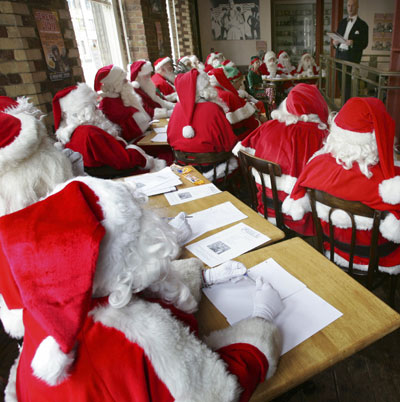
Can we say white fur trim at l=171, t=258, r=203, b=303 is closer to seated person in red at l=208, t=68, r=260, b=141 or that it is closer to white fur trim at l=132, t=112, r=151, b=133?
seated person in red at l=208, t=68, r=260, b=141

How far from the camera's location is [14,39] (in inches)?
90.3

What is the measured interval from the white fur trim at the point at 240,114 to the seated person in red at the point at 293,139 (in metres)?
1.10

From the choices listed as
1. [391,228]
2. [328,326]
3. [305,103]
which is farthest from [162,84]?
[328,326]

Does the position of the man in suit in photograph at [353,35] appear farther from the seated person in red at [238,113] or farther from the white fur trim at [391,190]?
the white fur trim at [391,190]

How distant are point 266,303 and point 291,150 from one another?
128 cm

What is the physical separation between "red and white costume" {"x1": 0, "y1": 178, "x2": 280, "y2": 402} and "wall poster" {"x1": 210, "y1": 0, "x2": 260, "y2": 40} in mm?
10229

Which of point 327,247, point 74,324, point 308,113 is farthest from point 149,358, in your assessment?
point 308,113

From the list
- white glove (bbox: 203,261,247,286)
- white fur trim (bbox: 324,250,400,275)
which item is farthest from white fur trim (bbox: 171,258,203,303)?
white fur trim (bbox: 324,250,400,275)

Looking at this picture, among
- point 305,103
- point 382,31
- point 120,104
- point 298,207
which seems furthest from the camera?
point 382,31

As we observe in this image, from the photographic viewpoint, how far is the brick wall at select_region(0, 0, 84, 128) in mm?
2242

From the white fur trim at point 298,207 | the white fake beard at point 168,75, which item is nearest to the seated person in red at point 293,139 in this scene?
the white fur trim at point 298,207

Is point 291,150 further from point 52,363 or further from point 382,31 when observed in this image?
point 382,31

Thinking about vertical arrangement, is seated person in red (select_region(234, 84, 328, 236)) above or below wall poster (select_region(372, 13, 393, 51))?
below

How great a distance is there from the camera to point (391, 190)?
1361mm
